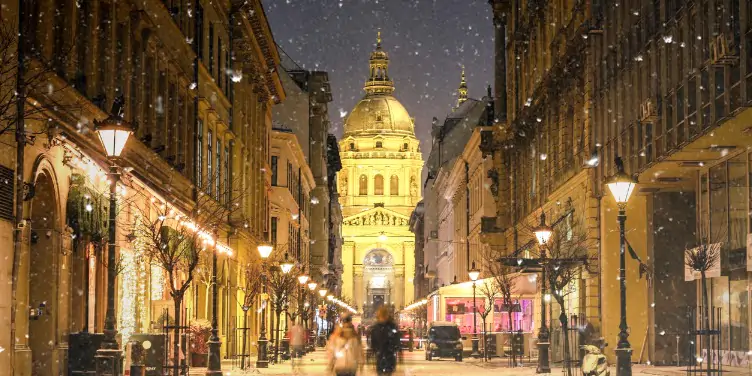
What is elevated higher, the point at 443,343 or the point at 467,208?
the point at 467,208

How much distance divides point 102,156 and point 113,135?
9.55 metres

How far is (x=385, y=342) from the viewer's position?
2209cm

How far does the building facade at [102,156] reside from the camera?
21312 mm

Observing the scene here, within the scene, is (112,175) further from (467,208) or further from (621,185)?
(467,208)

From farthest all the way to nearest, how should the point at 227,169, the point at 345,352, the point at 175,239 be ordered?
1. the point at 227,169
2. the point at 175,239
3. the point at 345,352

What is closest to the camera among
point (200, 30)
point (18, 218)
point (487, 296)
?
point (18, 218)

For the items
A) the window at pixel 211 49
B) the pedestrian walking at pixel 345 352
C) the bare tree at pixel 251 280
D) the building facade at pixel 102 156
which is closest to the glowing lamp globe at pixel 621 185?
the pedestrian walking at pixel 345 352

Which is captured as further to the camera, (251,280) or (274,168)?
(274,168)

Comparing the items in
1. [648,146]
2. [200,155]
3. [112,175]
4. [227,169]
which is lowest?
[112,175]

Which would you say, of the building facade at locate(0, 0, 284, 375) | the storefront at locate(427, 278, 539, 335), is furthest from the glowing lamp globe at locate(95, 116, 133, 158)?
the storefront at locate(427, 278, 539, 335)

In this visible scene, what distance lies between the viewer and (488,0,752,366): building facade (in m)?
28.8

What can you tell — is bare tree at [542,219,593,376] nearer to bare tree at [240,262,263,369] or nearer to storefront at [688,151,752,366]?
storefront at [688,151,752,366]

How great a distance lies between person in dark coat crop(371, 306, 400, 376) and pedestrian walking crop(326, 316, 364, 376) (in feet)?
1.03

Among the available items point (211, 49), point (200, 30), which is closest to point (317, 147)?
point (211, 49)
